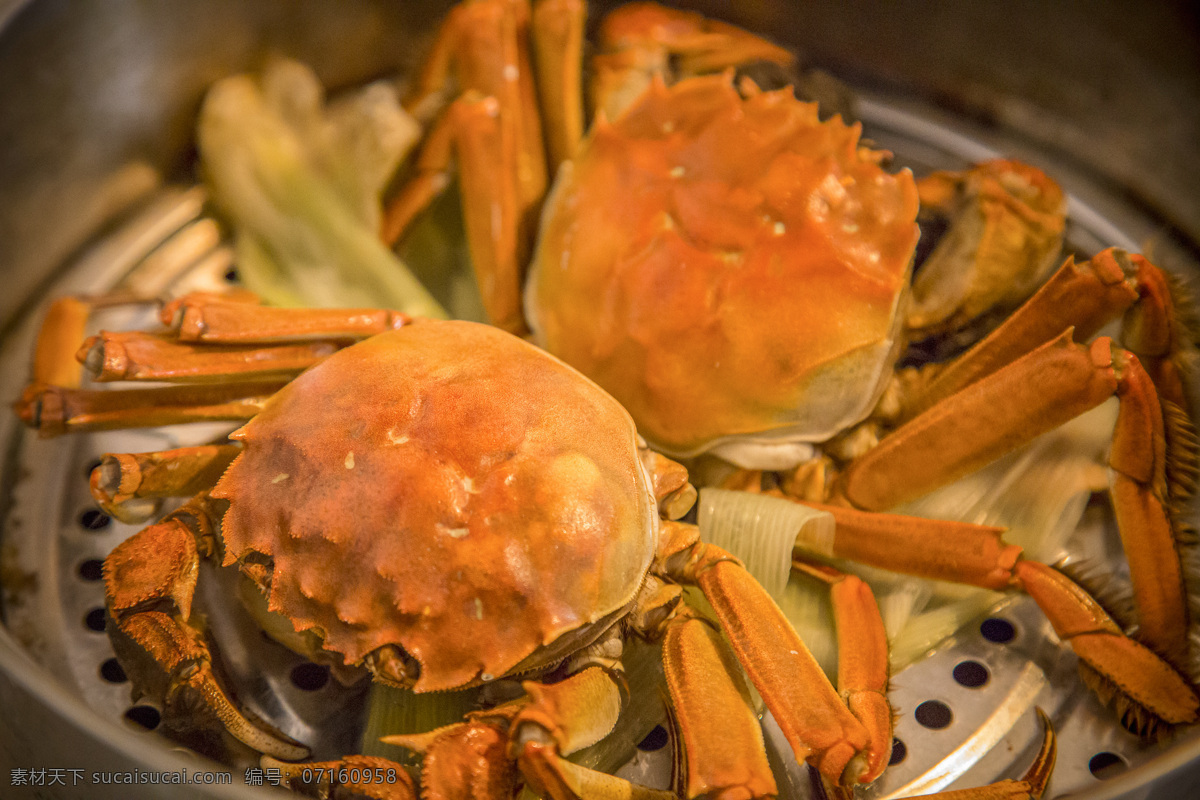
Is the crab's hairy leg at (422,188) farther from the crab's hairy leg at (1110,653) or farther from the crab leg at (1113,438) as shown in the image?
A: the crab's hairy leg at (1110,653)

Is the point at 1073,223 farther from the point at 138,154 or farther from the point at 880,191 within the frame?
the point at 138,154

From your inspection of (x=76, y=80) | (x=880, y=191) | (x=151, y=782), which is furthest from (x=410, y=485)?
(x=76, y=80)

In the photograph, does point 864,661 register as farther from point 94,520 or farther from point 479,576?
point 94,520

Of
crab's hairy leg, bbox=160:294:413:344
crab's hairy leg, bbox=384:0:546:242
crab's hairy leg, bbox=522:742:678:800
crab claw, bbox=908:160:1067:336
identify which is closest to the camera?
crab's hairy leg, bbox=522:742:678:800

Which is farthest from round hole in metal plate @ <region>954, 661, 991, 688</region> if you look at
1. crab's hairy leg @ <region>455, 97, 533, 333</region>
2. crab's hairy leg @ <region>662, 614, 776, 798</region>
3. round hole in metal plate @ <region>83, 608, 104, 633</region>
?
round hole in metal plate @ <region>83, 608, 104, 633</region>

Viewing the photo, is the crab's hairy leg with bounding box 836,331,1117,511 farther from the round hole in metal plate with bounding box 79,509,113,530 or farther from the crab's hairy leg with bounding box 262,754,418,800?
the round hole in metal plate with bounding box 79,509,113,530

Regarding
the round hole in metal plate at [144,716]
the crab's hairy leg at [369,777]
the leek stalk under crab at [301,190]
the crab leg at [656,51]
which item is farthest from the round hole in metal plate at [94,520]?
the crab leg at [656,51]
